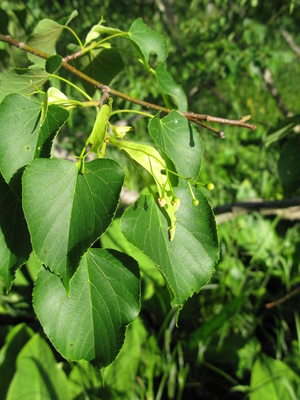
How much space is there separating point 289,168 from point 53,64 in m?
0.79

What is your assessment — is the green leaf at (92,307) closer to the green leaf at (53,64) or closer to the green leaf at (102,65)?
the green leaf at (53,64)

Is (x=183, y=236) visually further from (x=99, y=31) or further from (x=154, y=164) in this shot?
(x=99, y=31)

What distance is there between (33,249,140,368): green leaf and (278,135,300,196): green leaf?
0.71 metres

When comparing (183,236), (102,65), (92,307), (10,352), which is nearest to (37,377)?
(10,352)

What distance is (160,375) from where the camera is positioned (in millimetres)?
1504

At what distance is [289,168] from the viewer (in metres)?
1.16

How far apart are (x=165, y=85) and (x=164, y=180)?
11.9 inches

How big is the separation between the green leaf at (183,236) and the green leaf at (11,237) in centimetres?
17

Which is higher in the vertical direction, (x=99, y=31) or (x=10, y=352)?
(x=99, y=31)

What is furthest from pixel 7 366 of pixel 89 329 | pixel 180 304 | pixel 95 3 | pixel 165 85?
pixel 95 3

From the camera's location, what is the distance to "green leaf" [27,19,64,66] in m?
0.84

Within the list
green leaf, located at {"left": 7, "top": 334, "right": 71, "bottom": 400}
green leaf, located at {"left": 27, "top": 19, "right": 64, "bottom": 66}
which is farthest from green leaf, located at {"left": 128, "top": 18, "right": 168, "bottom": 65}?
green leaf, located at {"left": 7, "top": 334, "right": 71, "bottom": 400}

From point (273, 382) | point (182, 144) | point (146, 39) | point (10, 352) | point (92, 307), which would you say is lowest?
point (273, 382)

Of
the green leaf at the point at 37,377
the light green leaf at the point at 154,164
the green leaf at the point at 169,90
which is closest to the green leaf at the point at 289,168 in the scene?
the green leaf at the point at 169,90
